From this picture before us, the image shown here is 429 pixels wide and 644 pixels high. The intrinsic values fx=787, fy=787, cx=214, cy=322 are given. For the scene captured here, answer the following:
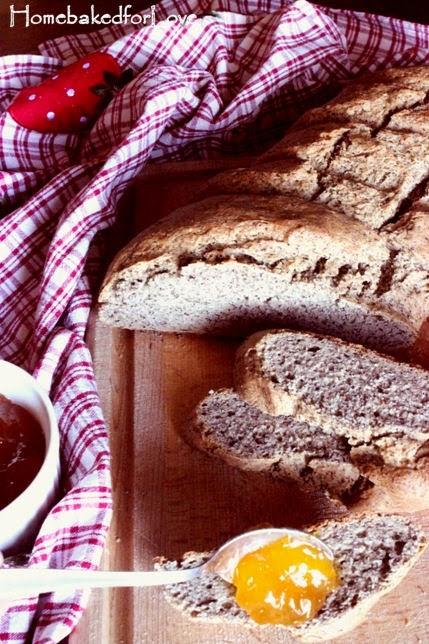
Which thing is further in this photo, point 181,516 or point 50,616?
point 181,516

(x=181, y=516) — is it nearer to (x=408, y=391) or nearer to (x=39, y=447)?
(x=39, y=447)

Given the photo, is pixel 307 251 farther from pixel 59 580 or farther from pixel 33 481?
pixel 59 580

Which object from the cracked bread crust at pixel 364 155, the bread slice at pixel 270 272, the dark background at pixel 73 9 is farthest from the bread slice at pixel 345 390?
the dark background at pixel 73 9

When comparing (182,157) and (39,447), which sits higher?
(182,157)

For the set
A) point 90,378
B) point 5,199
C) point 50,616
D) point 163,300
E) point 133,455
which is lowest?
point 50,616

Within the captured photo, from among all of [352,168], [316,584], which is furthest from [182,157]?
[316,584]

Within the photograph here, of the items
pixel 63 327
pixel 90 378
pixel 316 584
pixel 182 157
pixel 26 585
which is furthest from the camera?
pixel 182 157

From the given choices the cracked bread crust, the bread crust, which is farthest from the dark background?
the bread crust
